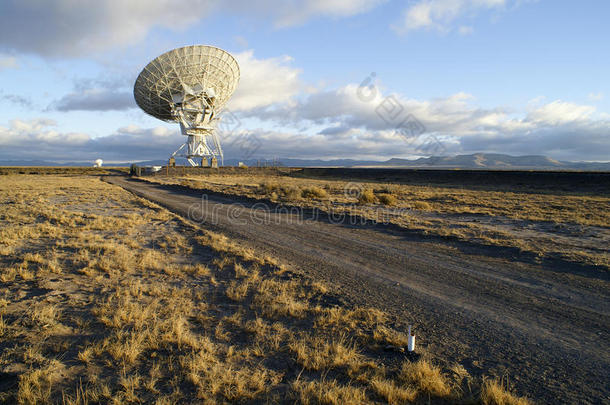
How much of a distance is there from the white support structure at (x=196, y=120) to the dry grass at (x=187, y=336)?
44.3 meters

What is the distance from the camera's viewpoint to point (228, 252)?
8852mm

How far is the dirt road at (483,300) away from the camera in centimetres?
385

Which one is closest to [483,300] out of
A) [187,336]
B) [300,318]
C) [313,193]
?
[300,318]

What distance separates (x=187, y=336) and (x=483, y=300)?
513 cm

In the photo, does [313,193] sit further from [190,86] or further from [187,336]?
[190,86]

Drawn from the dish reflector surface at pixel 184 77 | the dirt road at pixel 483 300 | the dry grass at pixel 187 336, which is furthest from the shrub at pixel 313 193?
the dish reflector surface at pixel 184 77

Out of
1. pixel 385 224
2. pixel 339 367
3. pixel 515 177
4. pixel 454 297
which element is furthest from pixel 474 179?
pixel 339 367

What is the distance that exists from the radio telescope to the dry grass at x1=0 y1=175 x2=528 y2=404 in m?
40.8

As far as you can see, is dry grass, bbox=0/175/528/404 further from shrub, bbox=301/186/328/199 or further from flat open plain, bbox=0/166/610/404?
shrub, bbox=301/186/328/199

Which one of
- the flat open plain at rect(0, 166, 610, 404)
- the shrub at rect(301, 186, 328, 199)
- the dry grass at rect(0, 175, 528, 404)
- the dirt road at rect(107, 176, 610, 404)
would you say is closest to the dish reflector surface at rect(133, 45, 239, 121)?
the shrub at rect(301, 186, 328, 199)

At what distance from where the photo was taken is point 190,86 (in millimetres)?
46344

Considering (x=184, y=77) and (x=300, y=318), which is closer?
(x=300, y=318)

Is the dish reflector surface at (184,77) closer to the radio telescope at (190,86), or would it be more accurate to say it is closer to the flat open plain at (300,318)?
the radio telescope at (190,86)

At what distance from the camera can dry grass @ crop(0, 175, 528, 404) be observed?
11.1ft
